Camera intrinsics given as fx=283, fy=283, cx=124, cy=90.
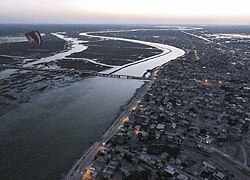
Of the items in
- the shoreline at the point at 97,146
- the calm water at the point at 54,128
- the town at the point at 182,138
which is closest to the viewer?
the shoreline at the point at 97,146

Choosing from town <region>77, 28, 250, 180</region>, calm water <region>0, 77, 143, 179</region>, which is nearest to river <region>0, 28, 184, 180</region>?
calm water <region>0, 77, 143, 179</region>

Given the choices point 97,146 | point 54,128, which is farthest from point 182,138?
point 54,128

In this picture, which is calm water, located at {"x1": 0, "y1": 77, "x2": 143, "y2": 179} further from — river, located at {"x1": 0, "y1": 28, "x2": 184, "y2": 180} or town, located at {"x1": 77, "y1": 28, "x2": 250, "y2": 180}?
town, located at {"x1": 77, "y1": 28, "x2": 250, "y2": 180}

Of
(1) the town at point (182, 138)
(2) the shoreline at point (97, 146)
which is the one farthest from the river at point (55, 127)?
(1) the town at point (182, 138)

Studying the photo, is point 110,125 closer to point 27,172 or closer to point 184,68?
point 27,172

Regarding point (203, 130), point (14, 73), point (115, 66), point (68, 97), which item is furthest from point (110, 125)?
point (115, 66)

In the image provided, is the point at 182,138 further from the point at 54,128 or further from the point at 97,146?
the point at 54,128

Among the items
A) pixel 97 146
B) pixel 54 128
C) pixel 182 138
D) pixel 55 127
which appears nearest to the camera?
pixel 97 146

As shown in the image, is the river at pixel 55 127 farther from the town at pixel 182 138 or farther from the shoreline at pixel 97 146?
the town at pixel 182 138
